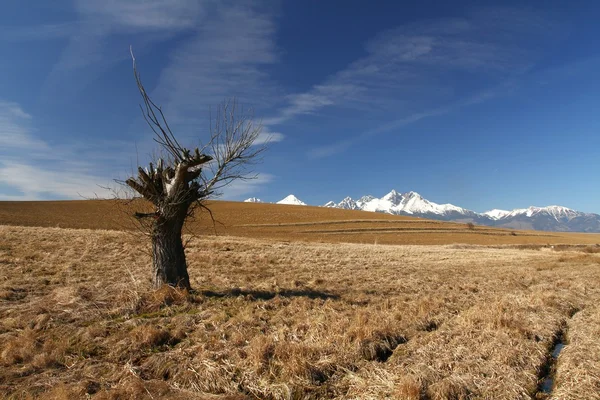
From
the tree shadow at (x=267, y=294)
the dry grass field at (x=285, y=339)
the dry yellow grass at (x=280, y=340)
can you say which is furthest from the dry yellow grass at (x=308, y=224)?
the dry yellow grass at (x=280, y=340)

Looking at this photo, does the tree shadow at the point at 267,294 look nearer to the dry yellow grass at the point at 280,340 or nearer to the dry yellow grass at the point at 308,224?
the dry yellow grass at the point at 280,340

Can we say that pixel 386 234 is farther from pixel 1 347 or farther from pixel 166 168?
pixel 1 347

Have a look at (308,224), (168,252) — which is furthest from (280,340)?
(308,224)

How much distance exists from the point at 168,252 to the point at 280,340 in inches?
240

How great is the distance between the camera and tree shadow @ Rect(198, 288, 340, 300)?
11680 mm

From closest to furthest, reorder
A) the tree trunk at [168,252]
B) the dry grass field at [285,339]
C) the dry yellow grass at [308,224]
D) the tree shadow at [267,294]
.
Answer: the dry grass field at [285,339], the tree trunk at [168,252], the tree shadow at [267,294], the dry yellow grass at [308,224]

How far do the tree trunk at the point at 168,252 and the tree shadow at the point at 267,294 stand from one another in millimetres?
963

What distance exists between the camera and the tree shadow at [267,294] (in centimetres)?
1168

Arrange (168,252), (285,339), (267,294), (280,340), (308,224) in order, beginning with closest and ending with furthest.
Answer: (280,340)
(285,339)
(168,252)
(267,294)
(308,224)

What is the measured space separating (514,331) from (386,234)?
6582 centimetres

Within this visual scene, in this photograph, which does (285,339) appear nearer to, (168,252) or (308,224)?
(168,252)

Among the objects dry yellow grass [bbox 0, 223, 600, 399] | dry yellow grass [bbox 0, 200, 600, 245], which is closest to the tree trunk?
dry yellow grass [bbox 0, 223, 600, 399]

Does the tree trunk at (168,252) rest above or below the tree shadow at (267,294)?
above

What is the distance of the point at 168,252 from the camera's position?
38.4 feet
